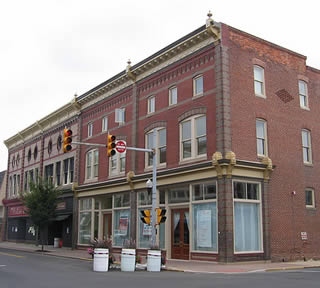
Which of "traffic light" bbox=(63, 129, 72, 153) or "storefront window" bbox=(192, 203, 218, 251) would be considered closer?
"traffic light" bbox=(63, 129, 72, 153)

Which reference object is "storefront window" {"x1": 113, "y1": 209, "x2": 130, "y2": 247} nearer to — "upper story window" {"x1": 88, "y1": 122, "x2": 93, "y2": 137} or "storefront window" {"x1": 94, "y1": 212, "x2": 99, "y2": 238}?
"storefront window" {"x1": 94, "y1": 212, "x2": 99, "y2": 238}

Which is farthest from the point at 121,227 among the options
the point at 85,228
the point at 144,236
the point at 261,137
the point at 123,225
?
the point at 261,137

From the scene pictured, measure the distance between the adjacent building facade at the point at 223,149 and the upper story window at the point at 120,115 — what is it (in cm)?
8

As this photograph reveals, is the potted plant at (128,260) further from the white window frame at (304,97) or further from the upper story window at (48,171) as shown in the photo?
the upper story window at (48,171)

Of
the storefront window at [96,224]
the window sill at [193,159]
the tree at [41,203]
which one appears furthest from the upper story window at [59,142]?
the window sill at [193,159]

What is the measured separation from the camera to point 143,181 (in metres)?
26.5

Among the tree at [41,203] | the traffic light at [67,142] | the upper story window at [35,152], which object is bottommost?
the tree at [41,203]

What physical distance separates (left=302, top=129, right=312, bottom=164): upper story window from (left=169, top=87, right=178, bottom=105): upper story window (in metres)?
7.98

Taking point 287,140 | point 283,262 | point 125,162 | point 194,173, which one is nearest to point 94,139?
point 125,162

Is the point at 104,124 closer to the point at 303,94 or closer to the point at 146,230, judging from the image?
the point at 146,230

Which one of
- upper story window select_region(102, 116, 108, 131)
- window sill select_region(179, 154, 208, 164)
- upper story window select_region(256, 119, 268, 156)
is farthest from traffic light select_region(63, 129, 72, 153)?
upper story window select_region(102, 116, 108, 131)

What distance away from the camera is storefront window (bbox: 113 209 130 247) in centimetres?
2781

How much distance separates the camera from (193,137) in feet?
75.3

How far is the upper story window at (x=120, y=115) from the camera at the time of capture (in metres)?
30.0
